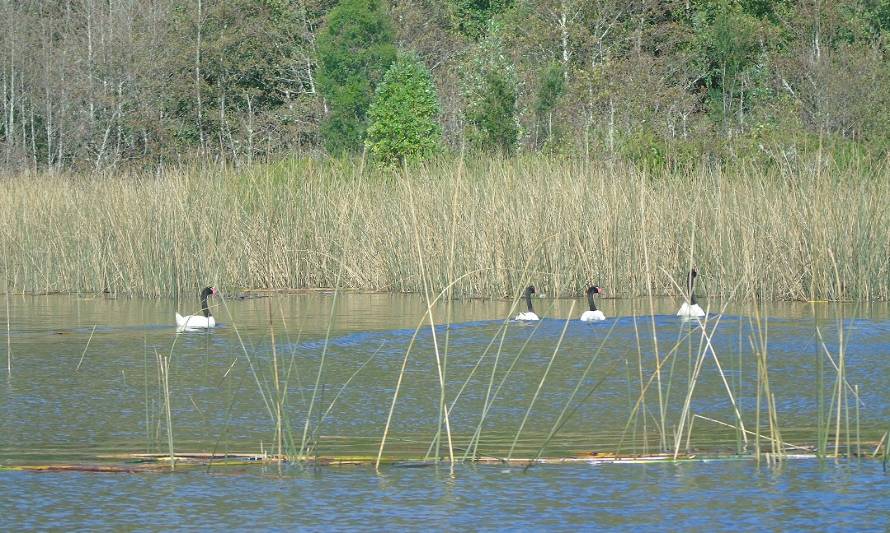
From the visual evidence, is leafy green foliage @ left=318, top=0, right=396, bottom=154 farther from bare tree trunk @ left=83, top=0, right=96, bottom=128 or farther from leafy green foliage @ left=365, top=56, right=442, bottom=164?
bare tree trunk @ left=83, top=0, right=96, bottom=128

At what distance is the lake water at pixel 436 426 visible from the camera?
561 cm

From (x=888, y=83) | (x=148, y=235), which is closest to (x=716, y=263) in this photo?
(x=148, y=235)

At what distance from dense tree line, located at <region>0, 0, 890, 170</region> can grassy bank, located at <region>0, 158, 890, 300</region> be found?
590cm

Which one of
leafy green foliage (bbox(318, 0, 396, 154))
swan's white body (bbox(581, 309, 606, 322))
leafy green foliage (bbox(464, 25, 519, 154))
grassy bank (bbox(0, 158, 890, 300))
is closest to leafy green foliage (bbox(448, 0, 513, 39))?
leafy green foliage (bbox(318, 0, 396, 154))

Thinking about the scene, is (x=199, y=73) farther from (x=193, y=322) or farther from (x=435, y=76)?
(x=193, y=322)

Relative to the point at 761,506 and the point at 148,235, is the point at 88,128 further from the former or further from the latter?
the point at 761,506

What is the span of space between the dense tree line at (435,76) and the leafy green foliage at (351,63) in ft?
0.14

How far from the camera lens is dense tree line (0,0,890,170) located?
2586 cm

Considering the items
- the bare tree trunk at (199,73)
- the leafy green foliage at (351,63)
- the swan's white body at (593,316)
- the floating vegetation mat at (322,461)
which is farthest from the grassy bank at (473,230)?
the bare tree trunk at (199,73)

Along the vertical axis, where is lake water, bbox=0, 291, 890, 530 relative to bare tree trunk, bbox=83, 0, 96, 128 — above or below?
below

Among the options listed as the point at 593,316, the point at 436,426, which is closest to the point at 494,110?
the point at 593,316

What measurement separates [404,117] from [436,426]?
18518 mm

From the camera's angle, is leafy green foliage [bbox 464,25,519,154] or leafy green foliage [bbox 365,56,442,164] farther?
leafy green foliage [bbox 464,25,519,154]

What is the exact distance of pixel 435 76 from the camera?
3359 centimetres
